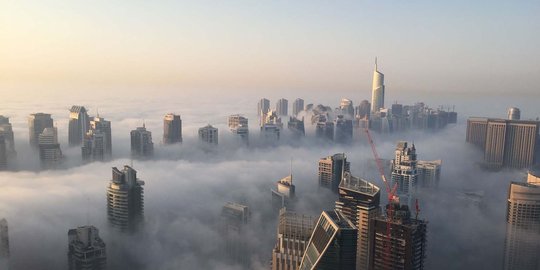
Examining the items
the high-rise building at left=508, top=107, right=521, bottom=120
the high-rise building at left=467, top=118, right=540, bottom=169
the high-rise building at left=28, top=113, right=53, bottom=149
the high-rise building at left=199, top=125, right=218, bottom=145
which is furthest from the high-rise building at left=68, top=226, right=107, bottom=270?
the high-rise building at left=508, top=107, right=521, bottom=120

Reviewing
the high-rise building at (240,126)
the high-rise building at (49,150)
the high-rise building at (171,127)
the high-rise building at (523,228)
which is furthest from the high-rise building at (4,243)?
the high-rise building at (240,126)

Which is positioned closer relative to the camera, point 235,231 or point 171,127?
point 235,231

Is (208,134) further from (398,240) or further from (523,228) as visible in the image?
(398,240)

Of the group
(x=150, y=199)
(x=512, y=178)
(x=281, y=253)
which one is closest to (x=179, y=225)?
(x=150, y=199)

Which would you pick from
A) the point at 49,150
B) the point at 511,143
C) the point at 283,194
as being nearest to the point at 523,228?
the point at 283,194

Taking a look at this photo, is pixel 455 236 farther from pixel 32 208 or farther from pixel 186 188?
pixel 32 208
